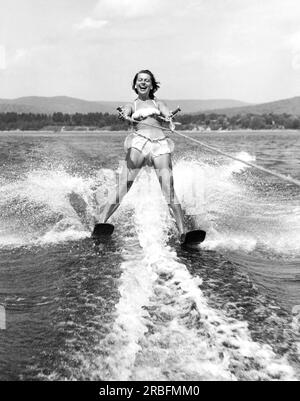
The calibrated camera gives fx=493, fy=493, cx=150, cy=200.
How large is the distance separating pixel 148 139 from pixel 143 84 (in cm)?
83

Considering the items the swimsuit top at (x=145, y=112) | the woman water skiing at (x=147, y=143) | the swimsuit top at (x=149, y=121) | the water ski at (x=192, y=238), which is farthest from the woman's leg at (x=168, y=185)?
the swimsuit top at (x=145, y=112)

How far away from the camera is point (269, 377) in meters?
2.95

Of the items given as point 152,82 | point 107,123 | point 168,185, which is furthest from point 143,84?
point 107,123

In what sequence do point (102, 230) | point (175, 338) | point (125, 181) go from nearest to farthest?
1. point (175, 338)
2. point (102, 230)
3. point (125, 181)

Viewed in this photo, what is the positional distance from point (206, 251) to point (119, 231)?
1.41m

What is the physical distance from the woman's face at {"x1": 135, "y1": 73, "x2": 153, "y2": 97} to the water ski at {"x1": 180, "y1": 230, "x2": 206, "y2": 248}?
7.32 ft

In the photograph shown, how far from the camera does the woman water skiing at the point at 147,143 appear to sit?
666 cm

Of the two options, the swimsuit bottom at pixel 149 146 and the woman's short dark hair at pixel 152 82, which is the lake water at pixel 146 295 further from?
the woman's short dark hair at pixel 152 82

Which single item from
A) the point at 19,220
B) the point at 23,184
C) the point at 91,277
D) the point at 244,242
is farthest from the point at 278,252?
the point at 23,184

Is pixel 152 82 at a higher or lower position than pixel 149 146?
higher

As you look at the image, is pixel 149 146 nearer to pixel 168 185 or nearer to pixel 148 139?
pixel 148 139

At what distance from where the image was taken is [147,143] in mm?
6797

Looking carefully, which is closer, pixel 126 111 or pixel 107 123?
pixel 126 111

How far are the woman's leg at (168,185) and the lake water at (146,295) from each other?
31 centimetres
